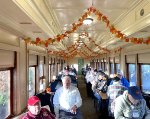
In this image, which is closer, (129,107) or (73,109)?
(129,107)

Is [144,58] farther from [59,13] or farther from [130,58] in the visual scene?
[59,13]

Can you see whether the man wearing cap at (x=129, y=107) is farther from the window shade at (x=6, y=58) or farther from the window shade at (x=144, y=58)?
the window shade at (x=144, y=58)

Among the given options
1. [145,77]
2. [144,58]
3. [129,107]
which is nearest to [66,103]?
[129,107]

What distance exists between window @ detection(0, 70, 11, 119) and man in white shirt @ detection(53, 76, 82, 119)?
1.21 m

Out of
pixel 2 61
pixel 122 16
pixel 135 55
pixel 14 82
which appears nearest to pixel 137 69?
pixel 135 55

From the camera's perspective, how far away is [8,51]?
4.52 meters

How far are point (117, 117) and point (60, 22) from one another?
5055 millimetres

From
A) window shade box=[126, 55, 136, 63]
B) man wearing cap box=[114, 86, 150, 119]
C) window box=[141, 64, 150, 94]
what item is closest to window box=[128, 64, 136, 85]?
window shade box=[126, 55, 136, 63]

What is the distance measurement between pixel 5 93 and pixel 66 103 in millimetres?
1501

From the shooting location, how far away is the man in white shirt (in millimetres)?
3990

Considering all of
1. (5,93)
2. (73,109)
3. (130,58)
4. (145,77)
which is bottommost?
(73,109)

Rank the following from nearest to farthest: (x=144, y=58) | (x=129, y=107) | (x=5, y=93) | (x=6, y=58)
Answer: (x=129, y=107) → (x=6, y=58) → (x=5, y=93) → (x=144, y=58)

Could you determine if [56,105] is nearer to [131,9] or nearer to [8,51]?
[8,51]

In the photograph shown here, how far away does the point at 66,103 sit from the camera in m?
4.02
